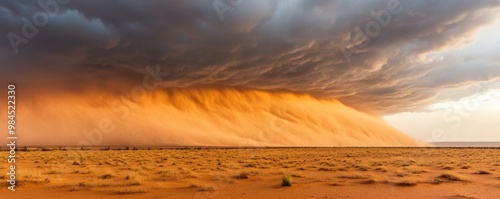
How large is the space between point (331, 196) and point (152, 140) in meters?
166

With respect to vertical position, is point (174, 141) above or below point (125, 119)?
below

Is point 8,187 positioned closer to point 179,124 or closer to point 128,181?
point 128,181

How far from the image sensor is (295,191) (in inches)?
610

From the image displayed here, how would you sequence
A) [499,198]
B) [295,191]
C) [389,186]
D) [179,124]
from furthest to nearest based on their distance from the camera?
1. [179,124]
2. [389,186]
3. [295,191]
4. [499,198]

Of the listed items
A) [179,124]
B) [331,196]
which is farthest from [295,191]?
[179,124]

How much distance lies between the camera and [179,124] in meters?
182

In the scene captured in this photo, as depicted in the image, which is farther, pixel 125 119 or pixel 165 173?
pixel 125 119

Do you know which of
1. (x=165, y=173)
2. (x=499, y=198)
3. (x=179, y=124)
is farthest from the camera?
(x=179, y=124)

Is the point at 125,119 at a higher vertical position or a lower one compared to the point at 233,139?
higher

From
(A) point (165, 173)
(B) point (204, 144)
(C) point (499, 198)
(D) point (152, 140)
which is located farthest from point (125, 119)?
(C) point (499, 198)

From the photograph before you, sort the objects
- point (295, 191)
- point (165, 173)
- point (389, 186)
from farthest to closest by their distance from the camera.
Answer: point (165, 173) → point (389, 186) → point (295, 191)

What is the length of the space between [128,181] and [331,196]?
10.5 metres

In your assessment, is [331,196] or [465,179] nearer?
[331,196]

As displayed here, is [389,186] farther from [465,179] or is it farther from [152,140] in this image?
[152,140]
